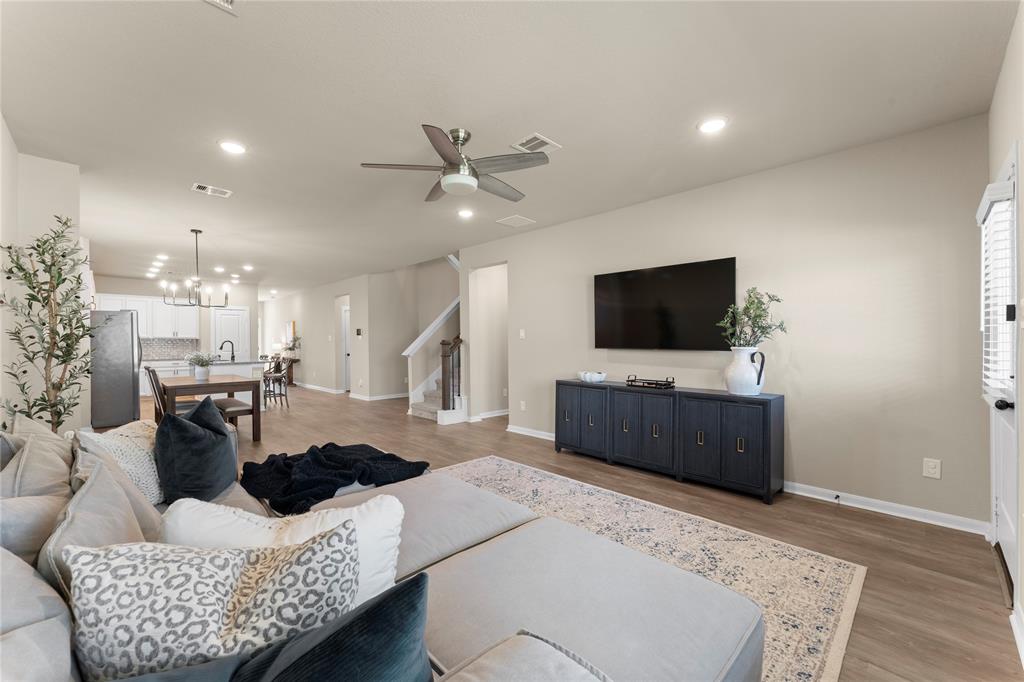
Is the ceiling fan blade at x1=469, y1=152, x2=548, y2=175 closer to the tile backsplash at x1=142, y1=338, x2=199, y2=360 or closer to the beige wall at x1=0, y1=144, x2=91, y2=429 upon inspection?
the beige wall at x1=0, y1=144, x2=91, y2=429

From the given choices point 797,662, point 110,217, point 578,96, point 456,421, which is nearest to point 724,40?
point 578,96

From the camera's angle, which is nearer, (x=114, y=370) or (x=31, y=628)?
(x=31, y=628)

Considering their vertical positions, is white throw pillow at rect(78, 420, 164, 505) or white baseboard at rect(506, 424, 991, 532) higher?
white throw pillow at rect(78, 420, 164, 505)

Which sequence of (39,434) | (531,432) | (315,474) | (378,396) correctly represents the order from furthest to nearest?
(378,396)
(531,432)
(315,474)
(39,434)

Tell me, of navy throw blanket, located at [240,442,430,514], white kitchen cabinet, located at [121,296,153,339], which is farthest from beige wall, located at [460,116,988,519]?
white kitchen cabinet, located at [121,296,153,339]

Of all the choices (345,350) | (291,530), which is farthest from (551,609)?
(345,350)

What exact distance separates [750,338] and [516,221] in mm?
2836

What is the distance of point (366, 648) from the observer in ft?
1.85

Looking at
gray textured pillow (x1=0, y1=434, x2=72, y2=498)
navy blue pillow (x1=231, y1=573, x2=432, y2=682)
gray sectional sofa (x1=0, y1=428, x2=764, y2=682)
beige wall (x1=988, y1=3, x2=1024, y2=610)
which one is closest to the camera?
navy blue pillow (x1=231, y1=573, x2=432, y2=682)

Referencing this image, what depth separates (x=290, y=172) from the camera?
11.9ft

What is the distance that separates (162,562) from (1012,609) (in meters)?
3.25

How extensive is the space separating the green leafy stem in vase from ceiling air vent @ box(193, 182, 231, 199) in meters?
4.64

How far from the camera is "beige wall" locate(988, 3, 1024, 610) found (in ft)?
6.18

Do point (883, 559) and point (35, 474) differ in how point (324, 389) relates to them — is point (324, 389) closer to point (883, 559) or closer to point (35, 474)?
point (35, 474)
